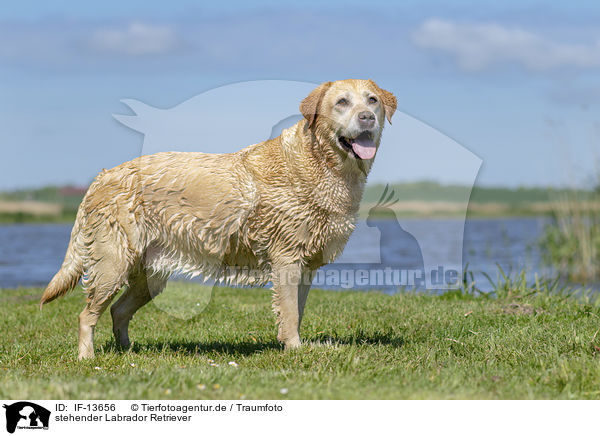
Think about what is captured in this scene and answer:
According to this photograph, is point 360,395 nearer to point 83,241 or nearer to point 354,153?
point 354,153

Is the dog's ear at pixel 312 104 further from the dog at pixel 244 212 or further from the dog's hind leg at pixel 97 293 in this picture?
the dog's hind leg at pixel 97 293

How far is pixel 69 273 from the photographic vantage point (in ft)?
19.3

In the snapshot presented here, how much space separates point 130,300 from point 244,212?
169cm

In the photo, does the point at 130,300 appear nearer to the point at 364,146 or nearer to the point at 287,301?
the point at 287,301

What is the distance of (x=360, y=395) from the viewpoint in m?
4.11

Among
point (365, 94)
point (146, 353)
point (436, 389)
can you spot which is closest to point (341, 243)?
point (365, 94)

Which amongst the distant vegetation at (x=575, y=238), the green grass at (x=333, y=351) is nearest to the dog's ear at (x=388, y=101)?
the green grass at (x=333, y=351)

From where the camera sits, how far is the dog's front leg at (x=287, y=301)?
5.46 m

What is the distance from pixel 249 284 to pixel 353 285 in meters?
6.32

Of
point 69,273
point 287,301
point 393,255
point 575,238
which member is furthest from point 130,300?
point 393,255

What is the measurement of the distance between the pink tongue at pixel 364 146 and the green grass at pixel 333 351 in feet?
5.69

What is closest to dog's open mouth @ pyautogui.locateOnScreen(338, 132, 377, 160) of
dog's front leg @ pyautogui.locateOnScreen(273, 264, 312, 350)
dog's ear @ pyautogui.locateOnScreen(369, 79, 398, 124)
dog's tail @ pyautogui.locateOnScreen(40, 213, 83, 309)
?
dog's ear @ pyautogui.locateOnScreen(369, 79, 398, 124)

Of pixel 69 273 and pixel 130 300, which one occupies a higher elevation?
pixel 69 273

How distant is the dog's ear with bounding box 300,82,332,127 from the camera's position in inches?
212
